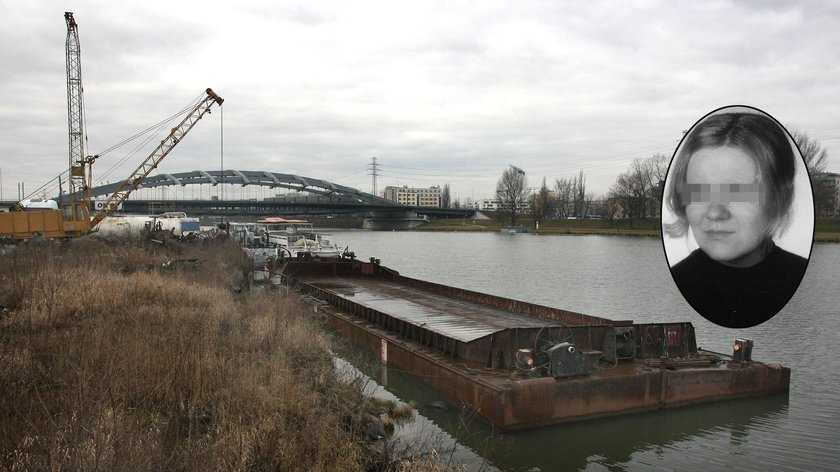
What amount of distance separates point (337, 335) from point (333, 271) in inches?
394

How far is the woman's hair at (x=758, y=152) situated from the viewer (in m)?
1.36

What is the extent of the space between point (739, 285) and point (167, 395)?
21.0ft

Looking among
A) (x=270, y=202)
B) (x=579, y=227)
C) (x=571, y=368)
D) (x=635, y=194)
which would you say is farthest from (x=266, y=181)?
(x=571, y=368)

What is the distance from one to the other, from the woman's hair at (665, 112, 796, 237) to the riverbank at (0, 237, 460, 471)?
4.08m

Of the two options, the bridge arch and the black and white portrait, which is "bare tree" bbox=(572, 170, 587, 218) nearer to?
the bridge arch

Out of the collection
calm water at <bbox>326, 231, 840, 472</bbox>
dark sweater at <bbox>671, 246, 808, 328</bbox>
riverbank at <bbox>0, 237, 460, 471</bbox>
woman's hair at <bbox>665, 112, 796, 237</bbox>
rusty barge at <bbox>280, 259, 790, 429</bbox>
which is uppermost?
woman's hair at <bbox>665, 112, 796, 237</bbox>

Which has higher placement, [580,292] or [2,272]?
[2,272]

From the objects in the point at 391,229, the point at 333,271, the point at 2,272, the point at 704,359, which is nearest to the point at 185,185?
the point at 391,229

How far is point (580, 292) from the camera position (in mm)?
28688

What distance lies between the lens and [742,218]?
53.6 inches

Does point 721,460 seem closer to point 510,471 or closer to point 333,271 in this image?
Answer: point 510,471

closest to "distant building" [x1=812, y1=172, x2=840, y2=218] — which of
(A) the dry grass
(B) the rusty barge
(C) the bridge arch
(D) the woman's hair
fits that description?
(D) the woman's hair

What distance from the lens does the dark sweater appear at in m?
1.38

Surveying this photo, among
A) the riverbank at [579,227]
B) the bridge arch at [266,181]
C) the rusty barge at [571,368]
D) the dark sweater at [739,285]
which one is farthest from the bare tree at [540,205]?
the dark sweater at [739,285]
